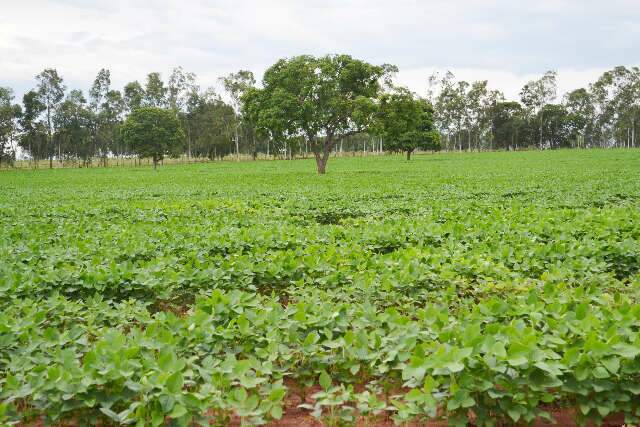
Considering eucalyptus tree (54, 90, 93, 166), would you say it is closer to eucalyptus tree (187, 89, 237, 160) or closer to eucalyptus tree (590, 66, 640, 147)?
eucalyptus tree (187, 89, 237, 160)

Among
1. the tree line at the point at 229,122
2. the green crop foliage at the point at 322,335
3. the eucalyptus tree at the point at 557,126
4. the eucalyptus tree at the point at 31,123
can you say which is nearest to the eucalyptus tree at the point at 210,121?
the tree line at the point at 229,122

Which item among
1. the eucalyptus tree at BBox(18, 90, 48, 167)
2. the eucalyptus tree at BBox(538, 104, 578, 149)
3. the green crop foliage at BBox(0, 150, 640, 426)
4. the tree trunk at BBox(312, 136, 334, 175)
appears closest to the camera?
the green crop foliage at BBox(0, 150, 640, 426)

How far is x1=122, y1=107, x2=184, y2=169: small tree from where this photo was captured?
62.2 metres

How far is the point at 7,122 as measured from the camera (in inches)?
3088

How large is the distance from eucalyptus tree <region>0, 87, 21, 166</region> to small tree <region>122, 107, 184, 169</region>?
27.8 m

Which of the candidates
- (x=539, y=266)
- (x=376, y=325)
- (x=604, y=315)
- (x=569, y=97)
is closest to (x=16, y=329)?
(x=376, y=325)

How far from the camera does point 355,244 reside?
27.5 feet

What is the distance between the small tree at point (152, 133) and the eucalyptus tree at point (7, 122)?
1096 inches

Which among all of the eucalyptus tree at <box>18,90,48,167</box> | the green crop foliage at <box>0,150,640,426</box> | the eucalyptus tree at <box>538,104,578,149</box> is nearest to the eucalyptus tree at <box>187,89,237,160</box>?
the eucalyptus tree at <box>18,90,48,167</box>

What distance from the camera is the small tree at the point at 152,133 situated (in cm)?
6222

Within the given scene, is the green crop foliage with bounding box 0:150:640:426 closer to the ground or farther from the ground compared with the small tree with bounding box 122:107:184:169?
closer to the ground

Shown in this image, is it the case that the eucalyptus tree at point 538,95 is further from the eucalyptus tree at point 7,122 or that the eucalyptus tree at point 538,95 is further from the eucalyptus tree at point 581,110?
the eucalyptus tree at point 7,122

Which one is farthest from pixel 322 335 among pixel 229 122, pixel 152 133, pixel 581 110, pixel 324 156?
pixel 581 110

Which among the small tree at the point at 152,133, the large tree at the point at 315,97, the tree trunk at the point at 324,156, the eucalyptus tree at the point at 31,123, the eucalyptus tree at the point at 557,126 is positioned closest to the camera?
the large tree at the point at 315,97
